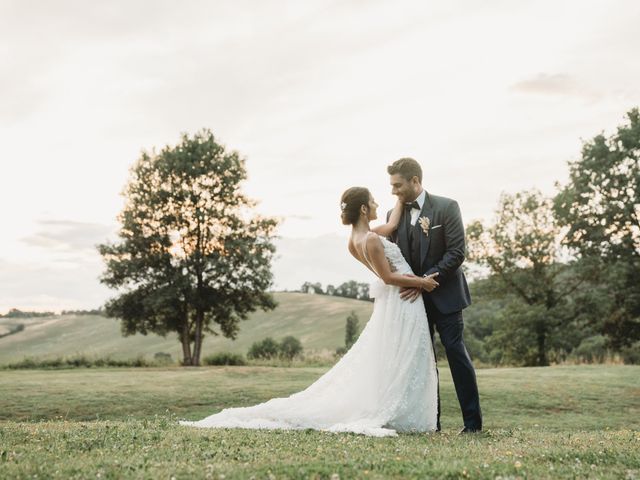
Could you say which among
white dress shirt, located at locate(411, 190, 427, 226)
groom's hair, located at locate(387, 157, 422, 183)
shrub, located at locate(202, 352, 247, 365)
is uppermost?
groom's hair, located at locate(387, 157, 422, 183)

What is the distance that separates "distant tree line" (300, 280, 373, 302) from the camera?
4675 inches

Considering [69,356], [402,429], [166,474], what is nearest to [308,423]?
[402,429]

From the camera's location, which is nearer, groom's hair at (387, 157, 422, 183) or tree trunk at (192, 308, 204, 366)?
groom's hair at (387, 157, 422, 183)

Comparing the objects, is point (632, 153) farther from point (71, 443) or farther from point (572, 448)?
point (71, 443)

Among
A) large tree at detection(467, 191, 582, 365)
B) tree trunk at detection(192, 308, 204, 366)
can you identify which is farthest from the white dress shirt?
large tree at detection(467, 191, 582, 365)

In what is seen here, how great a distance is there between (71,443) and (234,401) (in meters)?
10.5

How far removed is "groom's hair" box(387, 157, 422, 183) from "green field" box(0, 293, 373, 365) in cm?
6666

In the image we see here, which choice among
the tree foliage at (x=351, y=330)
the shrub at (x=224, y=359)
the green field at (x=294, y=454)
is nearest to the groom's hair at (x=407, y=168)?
the green field at (x=294, y=454)

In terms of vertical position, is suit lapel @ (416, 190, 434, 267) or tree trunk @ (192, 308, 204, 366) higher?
suit lapel @ (416, 190, 434, 267)

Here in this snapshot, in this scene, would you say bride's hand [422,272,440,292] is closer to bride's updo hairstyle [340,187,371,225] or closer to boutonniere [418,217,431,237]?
boutonniere [418,217,431,237]

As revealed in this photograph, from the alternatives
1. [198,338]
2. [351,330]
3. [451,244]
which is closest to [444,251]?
[451,244]

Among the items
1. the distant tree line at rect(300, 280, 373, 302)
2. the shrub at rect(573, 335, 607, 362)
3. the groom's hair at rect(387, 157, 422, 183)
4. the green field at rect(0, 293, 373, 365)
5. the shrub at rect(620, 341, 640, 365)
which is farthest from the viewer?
the distant tree line at rect(300, 280, 373, 302)

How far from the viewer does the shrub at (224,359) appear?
36.0m

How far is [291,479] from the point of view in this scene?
16.0 feet
